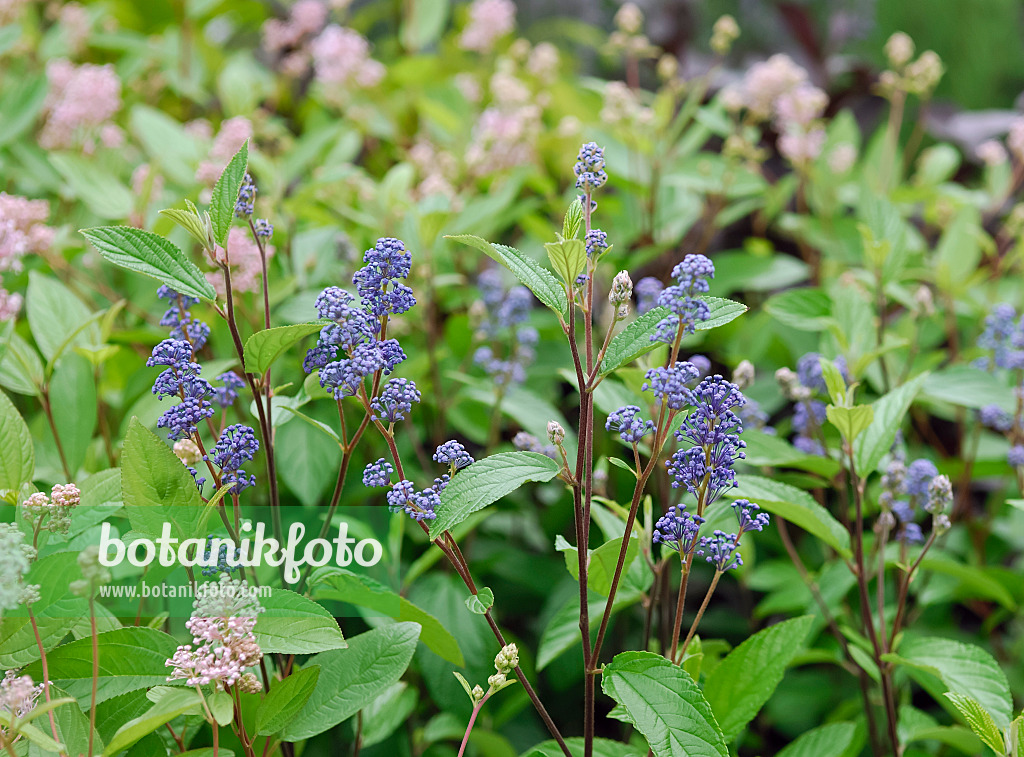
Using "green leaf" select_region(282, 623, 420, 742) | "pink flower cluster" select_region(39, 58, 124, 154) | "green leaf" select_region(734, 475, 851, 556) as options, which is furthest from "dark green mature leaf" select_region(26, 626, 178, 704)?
"pink flower cluster" select_region(39, 58, 124, 154)

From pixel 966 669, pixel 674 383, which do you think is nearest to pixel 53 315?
pixel 674 383

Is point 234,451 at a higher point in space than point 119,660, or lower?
higher

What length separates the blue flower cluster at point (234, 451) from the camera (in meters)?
0.68

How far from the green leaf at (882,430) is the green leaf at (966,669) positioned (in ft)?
0.67

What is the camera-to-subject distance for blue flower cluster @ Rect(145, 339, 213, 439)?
0.66m

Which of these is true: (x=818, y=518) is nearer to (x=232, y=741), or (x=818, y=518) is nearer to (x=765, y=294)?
(x=232, y=741)

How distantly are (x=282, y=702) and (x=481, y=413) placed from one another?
0.71 meters

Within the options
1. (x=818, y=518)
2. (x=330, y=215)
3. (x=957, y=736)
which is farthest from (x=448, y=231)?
(x=957, y=736)

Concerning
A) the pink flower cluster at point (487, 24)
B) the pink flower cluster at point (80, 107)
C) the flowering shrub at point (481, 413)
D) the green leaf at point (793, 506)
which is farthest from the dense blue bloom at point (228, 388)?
the pink flower cluster at point (487, 24)

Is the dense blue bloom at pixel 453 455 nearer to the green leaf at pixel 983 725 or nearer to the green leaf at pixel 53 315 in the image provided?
the green leaf at pixel 983 725

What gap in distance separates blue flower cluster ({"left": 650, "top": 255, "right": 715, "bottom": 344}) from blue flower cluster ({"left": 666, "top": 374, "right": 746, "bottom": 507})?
55 mm

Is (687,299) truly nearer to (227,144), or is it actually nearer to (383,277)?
(383,277)

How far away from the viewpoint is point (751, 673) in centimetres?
79

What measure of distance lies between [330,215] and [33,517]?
908 mm
